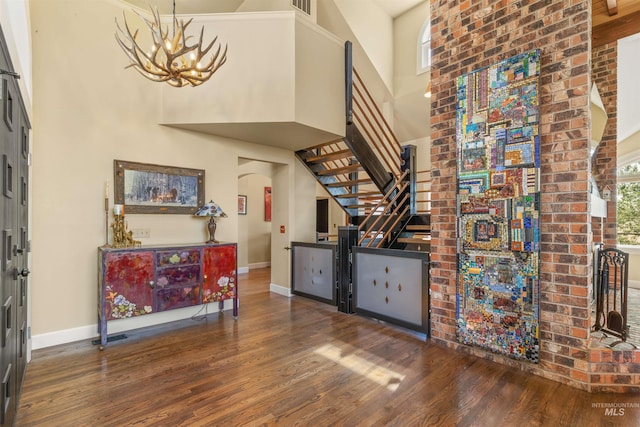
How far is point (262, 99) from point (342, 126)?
1.14m

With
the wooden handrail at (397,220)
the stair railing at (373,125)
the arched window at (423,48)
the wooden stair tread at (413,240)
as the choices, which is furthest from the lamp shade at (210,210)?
the arched window at (423,48)

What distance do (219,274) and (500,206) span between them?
319cm

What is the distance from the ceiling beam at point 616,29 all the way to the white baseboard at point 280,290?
16.2 ft

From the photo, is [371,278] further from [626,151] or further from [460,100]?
[626,151]

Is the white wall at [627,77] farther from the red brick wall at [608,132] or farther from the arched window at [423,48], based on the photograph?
the arched window at [423,48]

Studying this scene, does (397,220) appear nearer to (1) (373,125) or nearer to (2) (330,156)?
(2) (330,156)

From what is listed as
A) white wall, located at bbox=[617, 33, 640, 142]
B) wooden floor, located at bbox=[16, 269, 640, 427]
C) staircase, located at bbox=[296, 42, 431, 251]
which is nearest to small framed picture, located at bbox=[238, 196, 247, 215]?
staircase, located at bbox=[296, 42, 431, 251]

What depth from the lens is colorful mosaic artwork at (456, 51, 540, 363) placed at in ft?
8.29

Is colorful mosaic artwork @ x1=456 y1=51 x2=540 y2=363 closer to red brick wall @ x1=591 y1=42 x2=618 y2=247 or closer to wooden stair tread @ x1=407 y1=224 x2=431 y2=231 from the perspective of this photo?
wooden stair tread @ x1=407 y1=224 x2=431 y2=231

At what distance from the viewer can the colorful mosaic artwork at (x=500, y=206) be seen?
253 centimetres

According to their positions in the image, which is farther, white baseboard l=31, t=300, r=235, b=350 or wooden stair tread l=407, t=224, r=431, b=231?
wooden stair tread l=407, t=224, r=431, b=231

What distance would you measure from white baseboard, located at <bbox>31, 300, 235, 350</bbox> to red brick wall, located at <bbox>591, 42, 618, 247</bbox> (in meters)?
4.99

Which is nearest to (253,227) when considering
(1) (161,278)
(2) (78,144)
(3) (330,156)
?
(3) (330,156)
